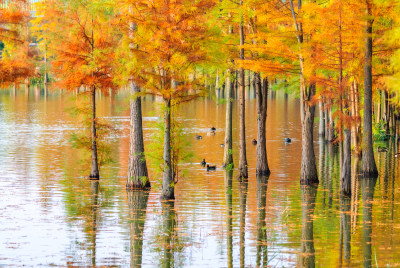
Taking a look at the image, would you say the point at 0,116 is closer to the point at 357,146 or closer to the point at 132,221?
the point at 357,146

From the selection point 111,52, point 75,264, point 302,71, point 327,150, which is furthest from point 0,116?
point 75,264

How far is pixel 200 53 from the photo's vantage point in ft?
70.5

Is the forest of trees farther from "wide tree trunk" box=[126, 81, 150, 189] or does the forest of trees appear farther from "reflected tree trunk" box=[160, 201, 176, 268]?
"reflected tree trunk" box=[160, 201, 176, 268]

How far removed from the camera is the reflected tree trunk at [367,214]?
14.5 meters

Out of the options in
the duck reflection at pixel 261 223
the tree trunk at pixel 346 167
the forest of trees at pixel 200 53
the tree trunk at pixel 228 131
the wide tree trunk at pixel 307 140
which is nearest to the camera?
the duck reflection at pixel 261 223

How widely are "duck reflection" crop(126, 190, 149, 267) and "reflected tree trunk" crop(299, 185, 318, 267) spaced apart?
3.85m

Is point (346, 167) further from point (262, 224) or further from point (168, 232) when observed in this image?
point (168, 232)

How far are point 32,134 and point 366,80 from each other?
3411 cm

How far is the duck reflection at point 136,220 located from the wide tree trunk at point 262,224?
2819 millimetres

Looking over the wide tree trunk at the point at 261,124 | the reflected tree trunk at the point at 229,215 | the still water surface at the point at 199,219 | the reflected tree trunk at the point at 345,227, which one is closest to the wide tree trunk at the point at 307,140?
the still water surface at the point at 199,219

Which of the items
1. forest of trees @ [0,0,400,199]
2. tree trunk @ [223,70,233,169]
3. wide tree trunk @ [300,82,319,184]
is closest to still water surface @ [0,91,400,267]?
wide tree trunk @ [300,82,319,184]

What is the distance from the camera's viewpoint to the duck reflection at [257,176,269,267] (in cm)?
1430

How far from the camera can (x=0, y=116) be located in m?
69.4

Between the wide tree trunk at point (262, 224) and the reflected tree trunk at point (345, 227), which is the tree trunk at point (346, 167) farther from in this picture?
the wide tree trunk at point (262, 224)
